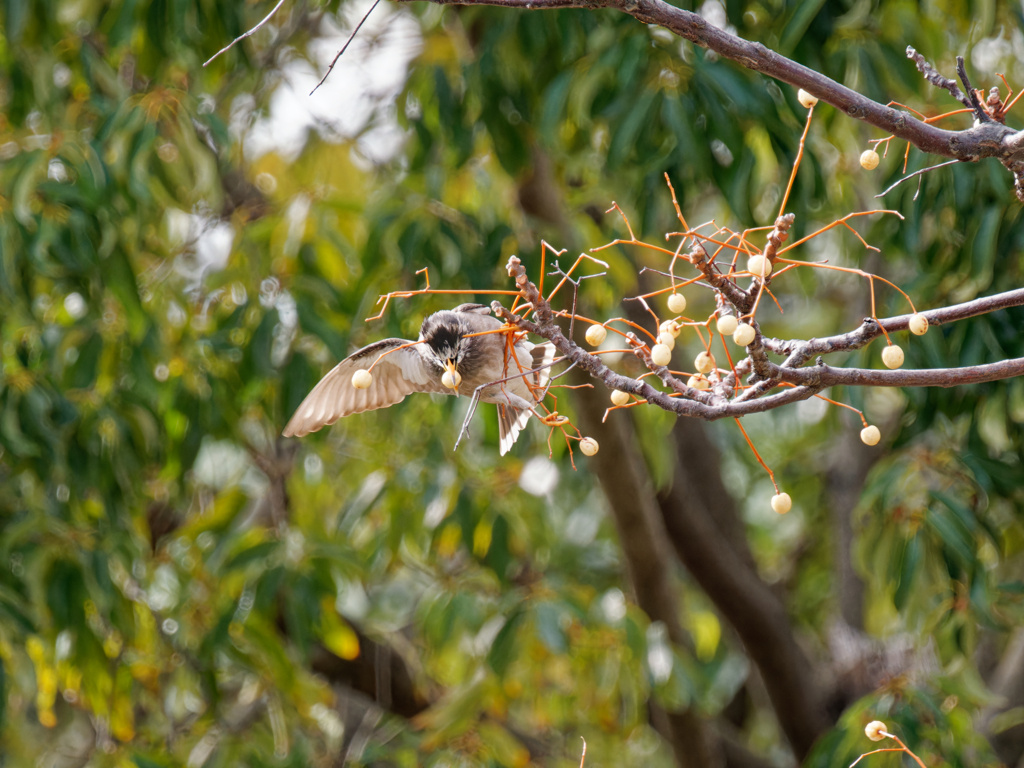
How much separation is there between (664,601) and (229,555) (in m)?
1.54

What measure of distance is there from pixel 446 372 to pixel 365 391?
0.56 meters

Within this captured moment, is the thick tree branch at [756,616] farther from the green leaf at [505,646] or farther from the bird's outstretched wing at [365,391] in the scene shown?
the bird's outstretched wing at [365,391]

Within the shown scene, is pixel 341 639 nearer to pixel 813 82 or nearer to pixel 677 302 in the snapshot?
pixel 677 302

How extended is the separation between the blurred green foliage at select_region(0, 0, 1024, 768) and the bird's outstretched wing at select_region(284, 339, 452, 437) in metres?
0.66

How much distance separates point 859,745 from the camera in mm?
2590

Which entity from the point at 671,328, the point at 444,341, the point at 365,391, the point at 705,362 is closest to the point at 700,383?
the point at 705,362

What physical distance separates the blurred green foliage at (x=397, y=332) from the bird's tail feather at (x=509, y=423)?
2.23 ft

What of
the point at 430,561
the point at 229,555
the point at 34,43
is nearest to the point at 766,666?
the point at 430,561

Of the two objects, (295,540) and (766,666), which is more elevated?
(295,540)

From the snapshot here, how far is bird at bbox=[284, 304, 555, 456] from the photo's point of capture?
1420 mm

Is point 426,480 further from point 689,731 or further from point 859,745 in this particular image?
point 859,745

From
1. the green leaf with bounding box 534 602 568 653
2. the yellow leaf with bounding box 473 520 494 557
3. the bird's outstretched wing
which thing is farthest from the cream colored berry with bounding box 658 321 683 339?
the yellow leaf with bounding box 473 520 494 557

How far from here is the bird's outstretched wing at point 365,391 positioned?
1.76 metres

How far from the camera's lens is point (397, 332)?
250cm
